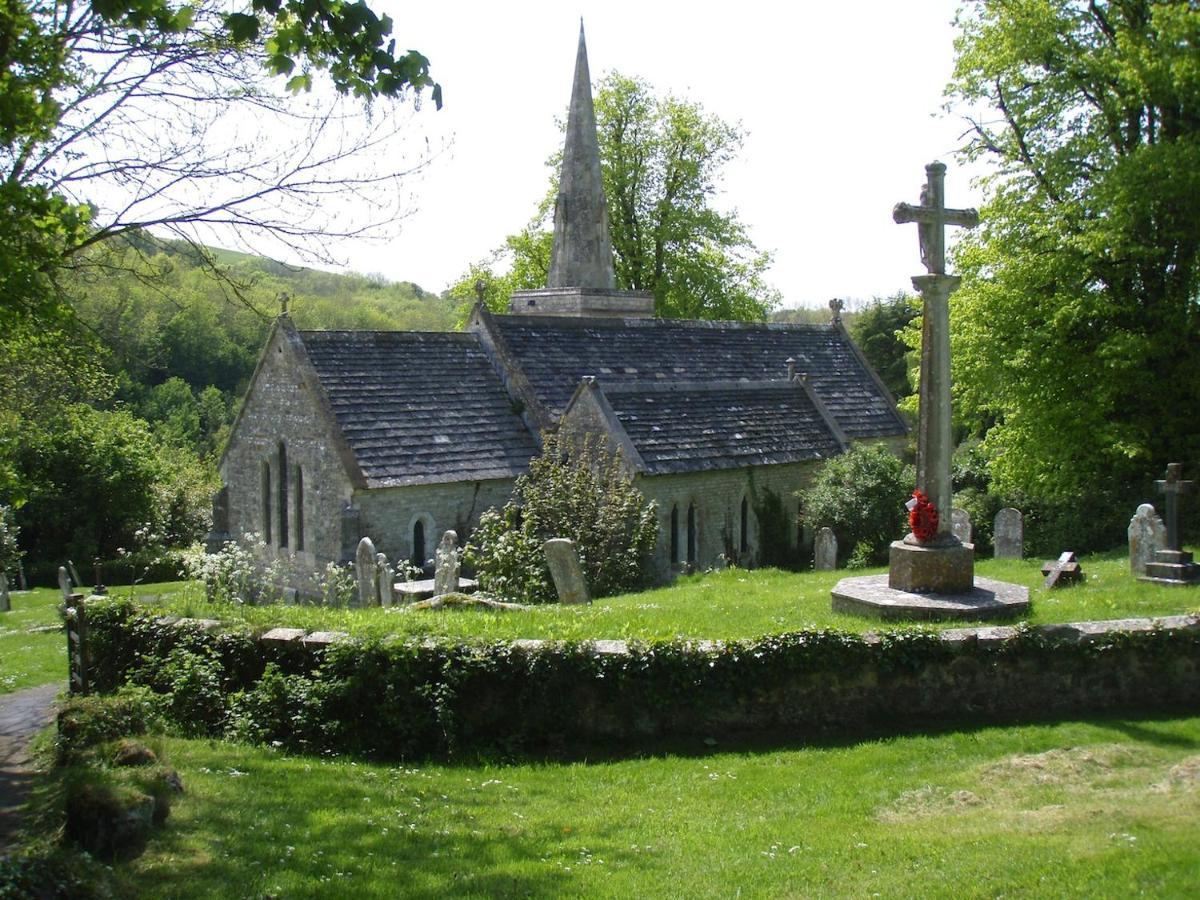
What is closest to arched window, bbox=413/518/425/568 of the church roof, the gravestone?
the church roof

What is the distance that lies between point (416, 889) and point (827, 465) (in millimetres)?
17838

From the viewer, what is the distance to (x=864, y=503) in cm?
2189

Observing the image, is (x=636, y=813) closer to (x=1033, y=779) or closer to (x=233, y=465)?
(x=1033, y=779)

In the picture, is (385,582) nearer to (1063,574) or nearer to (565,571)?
(565,571)

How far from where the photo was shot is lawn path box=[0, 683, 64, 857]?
861cm

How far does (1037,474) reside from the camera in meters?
22.8

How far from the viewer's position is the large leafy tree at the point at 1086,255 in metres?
21.1

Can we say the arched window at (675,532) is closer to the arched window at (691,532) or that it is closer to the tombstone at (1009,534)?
the arched window at (691,532)

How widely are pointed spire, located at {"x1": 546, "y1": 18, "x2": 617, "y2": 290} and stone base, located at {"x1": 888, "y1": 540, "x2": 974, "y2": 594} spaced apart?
19721 millimetres

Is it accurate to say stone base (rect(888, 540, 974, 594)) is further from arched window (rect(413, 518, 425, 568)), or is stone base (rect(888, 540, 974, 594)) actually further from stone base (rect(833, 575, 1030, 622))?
arched window (rect(413, 518, 425, 568))

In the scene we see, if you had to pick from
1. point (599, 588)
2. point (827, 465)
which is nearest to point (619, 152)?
point (827, 465)

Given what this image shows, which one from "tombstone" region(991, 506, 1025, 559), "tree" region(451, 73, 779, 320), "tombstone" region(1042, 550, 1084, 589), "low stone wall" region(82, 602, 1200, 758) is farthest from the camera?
"tree" region(451, 73, 779, 320)

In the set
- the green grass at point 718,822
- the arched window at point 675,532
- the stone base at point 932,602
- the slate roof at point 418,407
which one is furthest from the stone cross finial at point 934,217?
the slate roof at point 418,407

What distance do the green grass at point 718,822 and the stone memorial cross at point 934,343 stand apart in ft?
11.2
